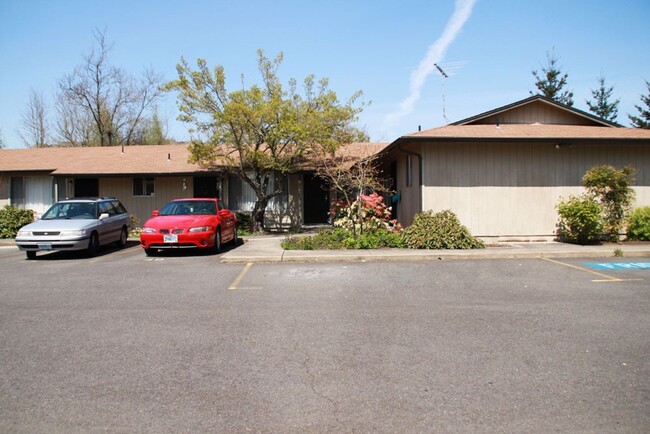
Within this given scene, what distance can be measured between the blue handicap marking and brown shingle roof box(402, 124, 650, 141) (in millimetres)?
4459

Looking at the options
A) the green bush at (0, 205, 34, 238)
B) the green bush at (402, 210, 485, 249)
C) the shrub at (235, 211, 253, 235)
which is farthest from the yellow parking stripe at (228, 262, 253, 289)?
the green bush at (0, 205, 34, 238)

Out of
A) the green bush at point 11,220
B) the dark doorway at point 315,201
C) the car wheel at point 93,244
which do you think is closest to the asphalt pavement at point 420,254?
the car wheel at point 93,244

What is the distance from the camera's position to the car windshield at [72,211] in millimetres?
13258

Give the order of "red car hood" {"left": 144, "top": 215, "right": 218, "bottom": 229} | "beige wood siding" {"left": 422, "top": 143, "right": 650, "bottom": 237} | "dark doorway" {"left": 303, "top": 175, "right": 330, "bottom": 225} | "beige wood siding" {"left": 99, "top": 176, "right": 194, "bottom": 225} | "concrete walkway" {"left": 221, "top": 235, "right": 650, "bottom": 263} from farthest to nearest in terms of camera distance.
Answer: "beige wood siding" {"left": 99, "top": 176, "right": 194, "bottom": 225} → "dark doorway" {"left": 303, "top": 175, "right": 330, "bottom": 225} → "beige wood siding" {"left": 422, "top": 143, "right": 650, "bottom": 237} → "red car hood" {"left": 144, "top": 215, "right": 218, "bottom": 229} → "concrete walkway" {"left": 221, "top": 235, "right": 650, "bottom": 263}

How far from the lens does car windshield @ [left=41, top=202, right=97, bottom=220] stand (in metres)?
13.3

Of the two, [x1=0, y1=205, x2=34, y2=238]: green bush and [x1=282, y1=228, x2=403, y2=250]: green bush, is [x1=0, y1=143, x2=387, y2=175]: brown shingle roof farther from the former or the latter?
[x1=282, y1=228, x2=403, y2=250]: green bush

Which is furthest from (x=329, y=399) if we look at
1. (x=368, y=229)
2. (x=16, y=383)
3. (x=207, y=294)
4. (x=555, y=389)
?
(x=368, y=229)

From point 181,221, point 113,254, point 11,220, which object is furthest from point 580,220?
point 11,220

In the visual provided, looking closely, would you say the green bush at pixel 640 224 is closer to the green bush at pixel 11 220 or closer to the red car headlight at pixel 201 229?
the red car headlight at pixel 201 229

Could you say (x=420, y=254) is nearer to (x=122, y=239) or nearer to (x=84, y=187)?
(x=122, y=239)

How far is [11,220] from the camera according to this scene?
18.6 metres

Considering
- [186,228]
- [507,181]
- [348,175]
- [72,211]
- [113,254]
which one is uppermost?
[348,175]

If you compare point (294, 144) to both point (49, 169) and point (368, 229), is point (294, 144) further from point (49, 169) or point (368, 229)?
point (49, 169)

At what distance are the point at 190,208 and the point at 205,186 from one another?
23.3 ft
